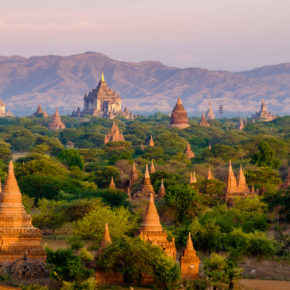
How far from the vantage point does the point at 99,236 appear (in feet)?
→ 137

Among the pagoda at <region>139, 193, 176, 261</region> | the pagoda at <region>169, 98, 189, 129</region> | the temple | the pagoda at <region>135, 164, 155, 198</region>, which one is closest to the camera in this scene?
the pagoda at <region>139, 193, 176, 261</region>

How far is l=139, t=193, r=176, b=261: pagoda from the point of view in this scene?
35031 millimetres

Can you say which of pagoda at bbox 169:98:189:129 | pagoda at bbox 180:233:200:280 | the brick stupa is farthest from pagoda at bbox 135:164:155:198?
pagoda at bbox 169:98:189:129

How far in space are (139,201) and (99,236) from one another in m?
12.9

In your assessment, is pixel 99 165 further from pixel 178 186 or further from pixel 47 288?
pixel 47 288

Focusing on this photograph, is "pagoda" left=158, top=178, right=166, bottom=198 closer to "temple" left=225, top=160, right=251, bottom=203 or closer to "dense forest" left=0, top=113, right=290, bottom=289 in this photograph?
"dense forest" left=0, top=113, right=290, bottom=289

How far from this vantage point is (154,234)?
35312mm

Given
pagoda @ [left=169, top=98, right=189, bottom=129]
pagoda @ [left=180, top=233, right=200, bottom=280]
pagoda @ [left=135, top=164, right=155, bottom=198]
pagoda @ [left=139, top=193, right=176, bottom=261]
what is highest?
pagoda @ [left=139, top=193, right=176, bottom=261]

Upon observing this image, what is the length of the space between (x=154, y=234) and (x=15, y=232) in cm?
464

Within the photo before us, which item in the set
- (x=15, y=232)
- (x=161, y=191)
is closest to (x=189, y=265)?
(x=15, y=232)

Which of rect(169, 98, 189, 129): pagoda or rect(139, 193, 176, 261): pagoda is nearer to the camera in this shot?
rect(139, 193, 176, 261): pagoda

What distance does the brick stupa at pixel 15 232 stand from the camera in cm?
3462

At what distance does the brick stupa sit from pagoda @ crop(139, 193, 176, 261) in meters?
3.49

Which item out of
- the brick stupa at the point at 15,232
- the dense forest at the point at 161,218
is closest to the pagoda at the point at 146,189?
the dense forest at the point at 161,218
